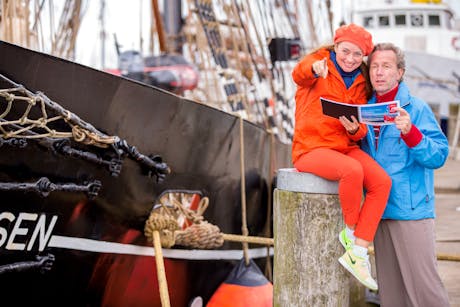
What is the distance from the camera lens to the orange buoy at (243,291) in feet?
15.1

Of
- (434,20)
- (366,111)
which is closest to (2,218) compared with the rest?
(366,111)

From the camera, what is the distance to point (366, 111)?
2.88m

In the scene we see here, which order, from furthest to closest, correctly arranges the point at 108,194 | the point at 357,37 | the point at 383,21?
the point at 383,21 → the point at 108,194 → the point at 357,37

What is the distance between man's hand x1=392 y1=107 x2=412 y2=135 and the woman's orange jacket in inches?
14.8

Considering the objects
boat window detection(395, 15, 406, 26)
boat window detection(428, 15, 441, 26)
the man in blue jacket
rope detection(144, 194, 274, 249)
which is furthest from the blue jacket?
boat window detection(428, 15, 441, 26)

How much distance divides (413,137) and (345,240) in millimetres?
536

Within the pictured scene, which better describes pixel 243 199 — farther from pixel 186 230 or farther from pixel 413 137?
pixel 413 137

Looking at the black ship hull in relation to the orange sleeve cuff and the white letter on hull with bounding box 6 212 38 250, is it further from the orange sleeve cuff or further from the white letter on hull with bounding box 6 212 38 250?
the orange sleeve cuff

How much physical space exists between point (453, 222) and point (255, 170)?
2124mm

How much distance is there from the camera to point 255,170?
5.32 m

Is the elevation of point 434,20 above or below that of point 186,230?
above

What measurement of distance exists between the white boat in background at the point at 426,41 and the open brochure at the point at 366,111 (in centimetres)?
1745

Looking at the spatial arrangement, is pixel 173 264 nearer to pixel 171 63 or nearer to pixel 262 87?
pixel 262 87

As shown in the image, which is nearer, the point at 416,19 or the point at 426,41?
the point at 416,19
